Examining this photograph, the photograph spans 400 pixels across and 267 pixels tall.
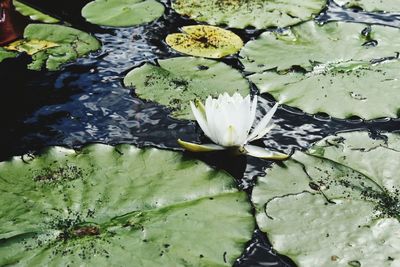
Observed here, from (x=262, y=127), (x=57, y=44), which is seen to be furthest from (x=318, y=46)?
(x=57, y=44)

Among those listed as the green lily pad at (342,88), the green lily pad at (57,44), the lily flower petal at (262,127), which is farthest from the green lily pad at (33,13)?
the lily flower petal at (262,127)

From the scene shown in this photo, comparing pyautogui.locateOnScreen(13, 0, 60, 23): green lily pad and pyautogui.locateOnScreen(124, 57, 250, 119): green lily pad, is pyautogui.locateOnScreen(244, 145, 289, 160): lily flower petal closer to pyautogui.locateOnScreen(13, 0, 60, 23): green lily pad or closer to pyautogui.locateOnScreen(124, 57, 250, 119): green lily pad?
pyautogui.locateOnScreen(124, 57, 250, 119): green lily pad

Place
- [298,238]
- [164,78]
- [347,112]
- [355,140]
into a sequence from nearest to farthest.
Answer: [298,238]
[355,140]
[347,112]
[164,78]

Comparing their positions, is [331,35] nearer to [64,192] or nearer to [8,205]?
[64,192]

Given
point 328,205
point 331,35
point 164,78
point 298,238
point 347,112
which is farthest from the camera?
point 331,35

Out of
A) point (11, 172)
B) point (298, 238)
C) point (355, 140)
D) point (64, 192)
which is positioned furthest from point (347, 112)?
point (11, 172)

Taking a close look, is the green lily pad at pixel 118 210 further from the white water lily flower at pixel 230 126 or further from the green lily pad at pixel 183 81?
the green lily pad at pixel 183 81
